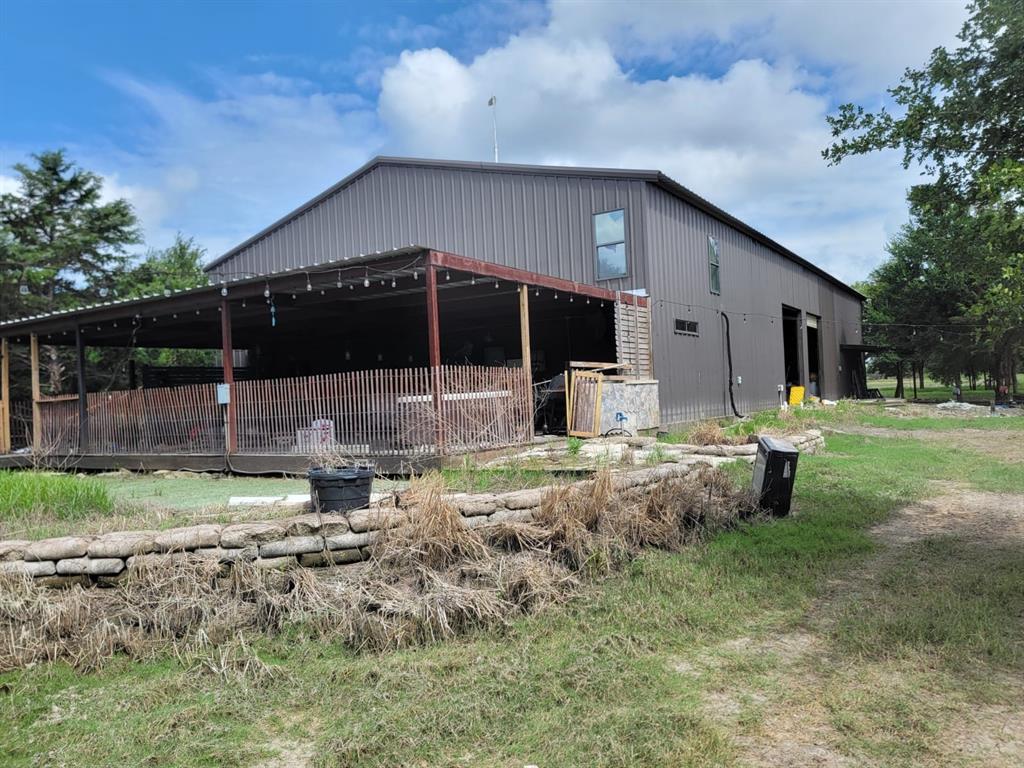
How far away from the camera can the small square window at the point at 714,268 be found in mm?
17469

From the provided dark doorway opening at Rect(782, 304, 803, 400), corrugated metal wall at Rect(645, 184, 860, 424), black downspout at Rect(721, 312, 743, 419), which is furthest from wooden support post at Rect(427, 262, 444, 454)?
dark doorway opening at Rect(782, 304, 803, 400)

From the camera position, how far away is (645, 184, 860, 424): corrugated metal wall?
48.9ft

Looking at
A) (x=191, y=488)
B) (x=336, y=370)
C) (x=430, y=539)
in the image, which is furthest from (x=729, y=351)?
(x=430, y=539)

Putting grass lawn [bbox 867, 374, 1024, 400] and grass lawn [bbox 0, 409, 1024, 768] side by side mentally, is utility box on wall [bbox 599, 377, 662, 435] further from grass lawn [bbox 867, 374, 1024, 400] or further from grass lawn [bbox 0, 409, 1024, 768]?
grass lawn [bbox 867, 374, 1024, 400]

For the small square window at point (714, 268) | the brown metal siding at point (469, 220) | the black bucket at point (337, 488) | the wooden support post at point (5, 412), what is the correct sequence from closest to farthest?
the black bucket at point (337, 488) → the brown metal siding at point (469, 220) → the wooden support post at point (5, 412) → the small square window at point (714, 268)

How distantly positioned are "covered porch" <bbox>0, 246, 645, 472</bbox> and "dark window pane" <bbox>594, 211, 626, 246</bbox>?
1.35m

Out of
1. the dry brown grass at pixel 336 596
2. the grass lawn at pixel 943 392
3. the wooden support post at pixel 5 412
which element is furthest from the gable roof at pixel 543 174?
the grass lawn at pixel 943 392

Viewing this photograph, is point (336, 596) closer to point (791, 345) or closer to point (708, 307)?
point (708, 307)

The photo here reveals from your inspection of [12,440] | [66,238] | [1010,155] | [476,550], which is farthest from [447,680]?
[66,238]

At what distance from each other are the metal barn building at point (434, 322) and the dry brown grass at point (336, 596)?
13.3 feet

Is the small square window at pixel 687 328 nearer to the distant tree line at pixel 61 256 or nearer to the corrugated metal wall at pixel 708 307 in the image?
the corrugated metal wall at pixel 708 307

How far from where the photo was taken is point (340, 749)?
296cm

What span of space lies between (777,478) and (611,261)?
28.6 ft

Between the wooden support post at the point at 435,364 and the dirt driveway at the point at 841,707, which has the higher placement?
the wooden support post at the point at 435,364
